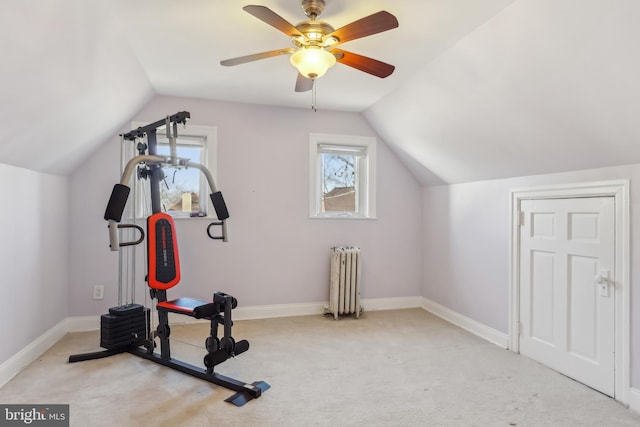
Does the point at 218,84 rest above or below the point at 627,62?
above

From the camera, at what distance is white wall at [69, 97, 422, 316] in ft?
11.9

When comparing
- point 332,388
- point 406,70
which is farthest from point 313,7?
point 332,388

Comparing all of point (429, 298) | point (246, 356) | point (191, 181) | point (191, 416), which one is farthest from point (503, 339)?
point (191, 181)

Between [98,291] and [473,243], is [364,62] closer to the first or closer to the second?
[473,243]

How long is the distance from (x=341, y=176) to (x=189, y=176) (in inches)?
70.2

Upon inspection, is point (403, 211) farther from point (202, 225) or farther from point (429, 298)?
point (202, 225)

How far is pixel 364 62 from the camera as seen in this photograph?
2.16 m

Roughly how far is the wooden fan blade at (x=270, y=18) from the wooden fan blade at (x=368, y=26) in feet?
0.63

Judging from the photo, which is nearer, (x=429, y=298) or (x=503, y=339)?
(x=503, y=339)

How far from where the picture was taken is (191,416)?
6.98 feet

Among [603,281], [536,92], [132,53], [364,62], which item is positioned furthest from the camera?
[132,53]

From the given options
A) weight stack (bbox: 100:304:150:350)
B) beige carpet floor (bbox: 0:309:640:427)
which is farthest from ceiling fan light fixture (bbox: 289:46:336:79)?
weight stack (bbox: 100:304:150:350)

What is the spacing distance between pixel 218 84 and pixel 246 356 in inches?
96.8

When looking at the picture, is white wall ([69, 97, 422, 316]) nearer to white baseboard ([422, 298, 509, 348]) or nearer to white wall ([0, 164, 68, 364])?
white wall ([0, 164, 68, 364])
